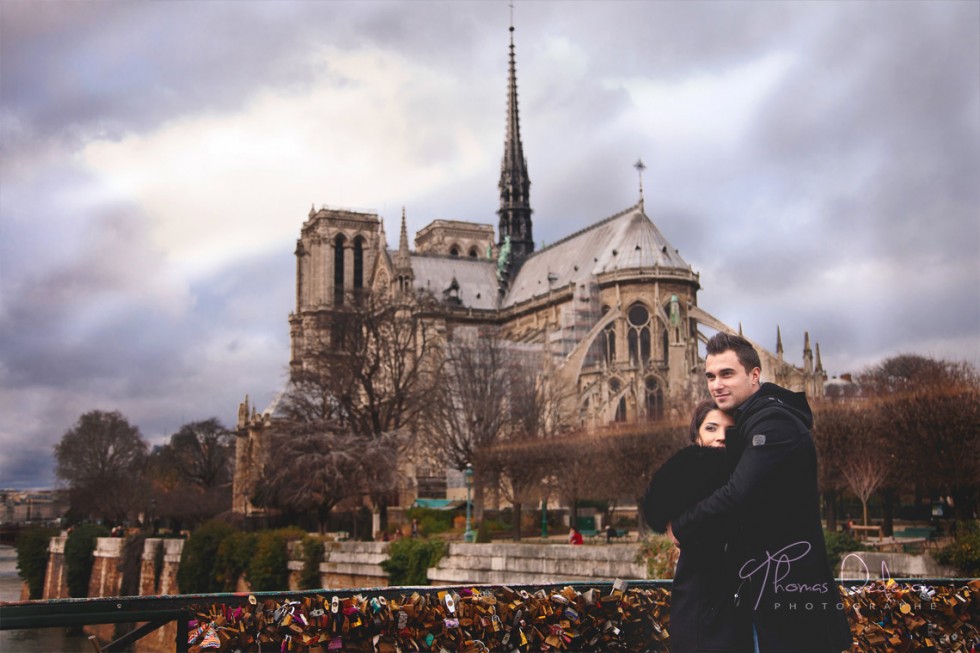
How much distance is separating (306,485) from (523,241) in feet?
183

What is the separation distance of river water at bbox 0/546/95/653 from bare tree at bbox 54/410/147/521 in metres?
6.84

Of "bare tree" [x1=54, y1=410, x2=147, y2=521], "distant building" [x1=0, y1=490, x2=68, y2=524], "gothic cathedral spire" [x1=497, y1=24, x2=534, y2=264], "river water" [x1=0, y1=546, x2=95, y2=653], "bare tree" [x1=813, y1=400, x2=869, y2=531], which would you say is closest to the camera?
"river water" [x1=0, y1=546, x2=95, y2=653]

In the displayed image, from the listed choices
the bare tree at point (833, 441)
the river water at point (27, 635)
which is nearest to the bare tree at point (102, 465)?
the river water at point (27, 635)

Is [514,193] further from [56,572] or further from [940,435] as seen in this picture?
[940,435]

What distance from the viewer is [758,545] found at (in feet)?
20.7

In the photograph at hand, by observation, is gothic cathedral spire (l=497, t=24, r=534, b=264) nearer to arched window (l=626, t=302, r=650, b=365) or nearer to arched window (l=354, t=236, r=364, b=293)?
arched window (l=354, t=236, r=364, b=293)

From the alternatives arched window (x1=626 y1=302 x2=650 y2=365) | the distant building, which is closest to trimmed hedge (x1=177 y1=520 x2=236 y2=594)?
the distant building

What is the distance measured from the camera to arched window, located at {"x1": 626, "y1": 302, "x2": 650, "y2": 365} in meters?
67.1

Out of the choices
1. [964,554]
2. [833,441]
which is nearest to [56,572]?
[833,441]

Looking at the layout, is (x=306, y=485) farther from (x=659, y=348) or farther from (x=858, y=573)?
(x=659, y=348)

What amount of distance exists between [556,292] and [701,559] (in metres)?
68.7

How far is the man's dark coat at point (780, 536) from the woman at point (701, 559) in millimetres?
107

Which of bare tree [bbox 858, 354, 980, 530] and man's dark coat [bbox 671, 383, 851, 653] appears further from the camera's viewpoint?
bare tree [bbox 858, 354, 980, 530]

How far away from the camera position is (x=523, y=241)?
91.4 meters
